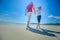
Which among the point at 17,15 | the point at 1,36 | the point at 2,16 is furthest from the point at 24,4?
the point at 1,36

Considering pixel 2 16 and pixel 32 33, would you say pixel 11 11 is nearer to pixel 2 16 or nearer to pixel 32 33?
pixel 2 16

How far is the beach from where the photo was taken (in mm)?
1306

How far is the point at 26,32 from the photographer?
132cm

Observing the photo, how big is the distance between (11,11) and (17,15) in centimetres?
8

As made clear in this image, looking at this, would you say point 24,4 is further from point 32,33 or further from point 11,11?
point 32,33

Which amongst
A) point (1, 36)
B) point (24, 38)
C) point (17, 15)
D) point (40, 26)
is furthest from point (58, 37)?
point (1, 36)

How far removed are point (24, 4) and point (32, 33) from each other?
321 millimetres

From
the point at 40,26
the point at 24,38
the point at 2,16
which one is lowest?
the point at 24,38

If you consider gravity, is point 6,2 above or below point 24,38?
above

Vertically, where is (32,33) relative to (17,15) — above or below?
below

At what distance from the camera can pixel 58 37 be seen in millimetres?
1336

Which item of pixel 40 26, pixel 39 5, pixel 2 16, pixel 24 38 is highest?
A: pixel 39 5

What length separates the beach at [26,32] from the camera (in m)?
1.31

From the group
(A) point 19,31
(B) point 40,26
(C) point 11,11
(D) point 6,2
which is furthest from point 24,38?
(D) point 6,2
